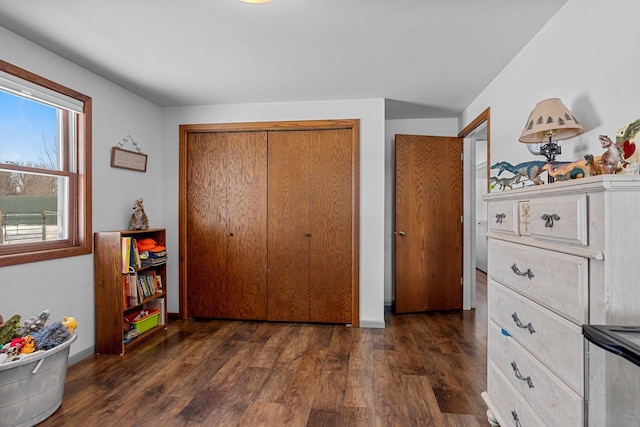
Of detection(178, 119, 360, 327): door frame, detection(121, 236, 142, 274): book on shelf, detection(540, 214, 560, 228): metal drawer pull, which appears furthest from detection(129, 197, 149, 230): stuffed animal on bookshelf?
detection(540, 214, 560, 228): metal drawer pull

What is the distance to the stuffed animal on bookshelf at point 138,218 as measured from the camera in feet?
10.6

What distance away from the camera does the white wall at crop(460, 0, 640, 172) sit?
1.46m

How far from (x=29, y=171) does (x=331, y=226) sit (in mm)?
2567

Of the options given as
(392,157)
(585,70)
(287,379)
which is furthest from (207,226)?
(585,70)

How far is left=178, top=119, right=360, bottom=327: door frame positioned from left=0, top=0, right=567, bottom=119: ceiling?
1.17 ft

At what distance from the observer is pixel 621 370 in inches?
33.6

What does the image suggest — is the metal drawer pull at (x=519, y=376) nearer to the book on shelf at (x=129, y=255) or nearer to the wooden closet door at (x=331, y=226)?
the wooden closet door at (x=331, y=226)

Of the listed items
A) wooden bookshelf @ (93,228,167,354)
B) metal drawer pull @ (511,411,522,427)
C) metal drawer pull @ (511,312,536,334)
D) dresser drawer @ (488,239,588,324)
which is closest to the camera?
dresser drawer @ (488,239,588,324)

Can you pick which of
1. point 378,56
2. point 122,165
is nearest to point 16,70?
point 122,165

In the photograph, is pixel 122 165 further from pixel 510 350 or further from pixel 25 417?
pixel 510 350

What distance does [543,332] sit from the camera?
1285 mm

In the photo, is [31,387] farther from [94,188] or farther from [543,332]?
[543,332]

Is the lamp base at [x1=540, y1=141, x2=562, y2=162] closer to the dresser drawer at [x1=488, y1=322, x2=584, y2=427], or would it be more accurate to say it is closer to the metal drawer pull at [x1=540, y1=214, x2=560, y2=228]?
the metal drawer pull at [x1=540, y1=214, x2=560, y2=228]

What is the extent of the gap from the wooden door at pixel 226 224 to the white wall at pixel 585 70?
8.10ft
